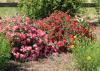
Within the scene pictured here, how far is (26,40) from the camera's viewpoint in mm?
8414

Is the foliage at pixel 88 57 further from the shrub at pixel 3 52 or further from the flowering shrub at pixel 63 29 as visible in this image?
the shrub at pixel 3 52

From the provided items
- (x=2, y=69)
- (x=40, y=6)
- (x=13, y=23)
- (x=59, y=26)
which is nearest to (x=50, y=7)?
(x=40, y=6)

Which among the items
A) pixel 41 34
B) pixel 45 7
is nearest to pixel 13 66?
pixel 41 34

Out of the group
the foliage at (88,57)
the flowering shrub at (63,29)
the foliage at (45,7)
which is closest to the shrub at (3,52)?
the foliage at (88,57)

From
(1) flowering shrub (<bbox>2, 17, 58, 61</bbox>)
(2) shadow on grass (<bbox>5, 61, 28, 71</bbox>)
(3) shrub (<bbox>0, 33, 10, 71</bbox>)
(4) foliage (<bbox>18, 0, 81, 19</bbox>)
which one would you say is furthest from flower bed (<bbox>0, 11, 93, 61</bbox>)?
(4) foliage (<bbox>18, 0, 81, 19</bbox>)

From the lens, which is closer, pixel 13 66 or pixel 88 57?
pixel 88 57

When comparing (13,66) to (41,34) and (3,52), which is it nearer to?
(3,52)

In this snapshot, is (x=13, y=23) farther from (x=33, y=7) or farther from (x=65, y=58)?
(x=33, y=7)

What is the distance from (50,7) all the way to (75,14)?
0.85 m

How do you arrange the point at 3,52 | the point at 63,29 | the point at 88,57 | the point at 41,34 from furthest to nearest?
the point at 63,29
the point at 41,34
the point at 88,57
the point at 3,52

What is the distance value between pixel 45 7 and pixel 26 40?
3.39 meters

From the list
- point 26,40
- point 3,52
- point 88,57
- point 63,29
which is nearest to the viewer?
point 3,52

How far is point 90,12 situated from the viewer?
50.5 feet

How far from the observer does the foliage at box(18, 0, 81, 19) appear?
11.6 metres
